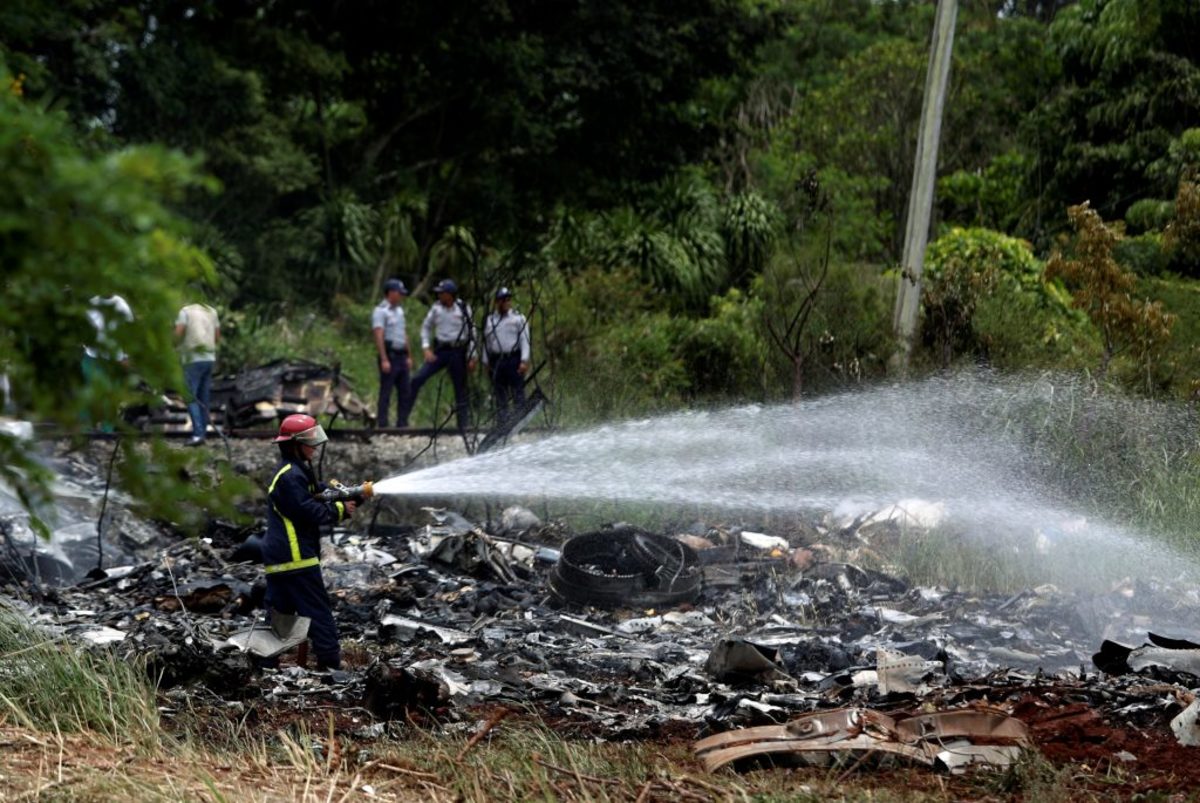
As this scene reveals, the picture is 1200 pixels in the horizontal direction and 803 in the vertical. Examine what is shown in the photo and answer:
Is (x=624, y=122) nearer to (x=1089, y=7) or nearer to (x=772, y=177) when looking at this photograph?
(x=772, y=177)

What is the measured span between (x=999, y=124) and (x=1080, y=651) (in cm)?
2047

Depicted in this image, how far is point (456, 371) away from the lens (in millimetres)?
14156

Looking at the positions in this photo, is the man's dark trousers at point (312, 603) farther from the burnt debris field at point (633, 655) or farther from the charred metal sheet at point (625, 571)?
the charred metal sheet at point (625, 571)

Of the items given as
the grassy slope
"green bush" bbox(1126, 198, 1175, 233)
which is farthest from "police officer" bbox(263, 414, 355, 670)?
"green bush" bbox(1126, 198, 1175, 233)

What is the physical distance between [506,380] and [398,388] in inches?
84.0

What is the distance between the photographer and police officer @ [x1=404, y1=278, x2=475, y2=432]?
13844 millimetres

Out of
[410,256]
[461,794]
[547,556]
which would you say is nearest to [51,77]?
[410,256]

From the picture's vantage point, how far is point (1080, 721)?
20.5ft

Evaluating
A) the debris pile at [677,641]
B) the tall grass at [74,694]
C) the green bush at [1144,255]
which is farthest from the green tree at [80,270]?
the green bush at [1144,255]

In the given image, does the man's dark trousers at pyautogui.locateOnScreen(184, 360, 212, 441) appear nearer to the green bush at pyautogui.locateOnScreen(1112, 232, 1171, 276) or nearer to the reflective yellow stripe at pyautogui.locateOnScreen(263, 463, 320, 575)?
the reflective yellow stripe at pyautogui.locateOnScreen(263, 463, 320, 575)

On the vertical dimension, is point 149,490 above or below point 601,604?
above

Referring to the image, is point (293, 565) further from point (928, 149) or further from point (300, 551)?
point (928, 149)

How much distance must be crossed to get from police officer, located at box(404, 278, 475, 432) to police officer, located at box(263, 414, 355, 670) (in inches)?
215

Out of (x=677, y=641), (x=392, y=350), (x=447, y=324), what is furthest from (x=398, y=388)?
(x=677, y=641)
